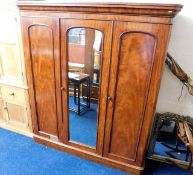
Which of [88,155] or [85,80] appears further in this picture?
[88,155]

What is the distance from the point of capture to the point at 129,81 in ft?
4.99

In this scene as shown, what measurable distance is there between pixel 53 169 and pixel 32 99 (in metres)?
0.80

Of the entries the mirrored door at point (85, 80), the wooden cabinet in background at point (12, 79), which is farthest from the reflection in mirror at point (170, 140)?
the wooden cabinet in background at point (12, 79)

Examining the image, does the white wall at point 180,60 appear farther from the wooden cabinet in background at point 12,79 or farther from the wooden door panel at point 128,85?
the wooden cabinet in background at point 12,79

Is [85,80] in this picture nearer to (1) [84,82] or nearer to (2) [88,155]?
(1) [84,82]

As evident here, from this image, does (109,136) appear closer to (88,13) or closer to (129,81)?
(129,81)

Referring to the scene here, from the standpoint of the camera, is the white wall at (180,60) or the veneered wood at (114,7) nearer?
the veneered wood at (114,7)

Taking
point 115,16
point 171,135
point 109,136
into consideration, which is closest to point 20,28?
point 115,16

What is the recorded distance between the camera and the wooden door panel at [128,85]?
4.50ft

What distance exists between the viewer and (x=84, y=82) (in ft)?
5.74

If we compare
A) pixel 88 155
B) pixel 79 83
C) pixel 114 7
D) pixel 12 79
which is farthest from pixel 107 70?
pixel 12 79

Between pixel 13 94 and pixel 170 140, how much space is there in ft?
6.24

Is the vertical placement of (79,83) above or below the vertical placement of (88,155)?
above

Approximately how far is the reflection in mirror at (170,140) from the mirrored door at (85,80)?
573mm
